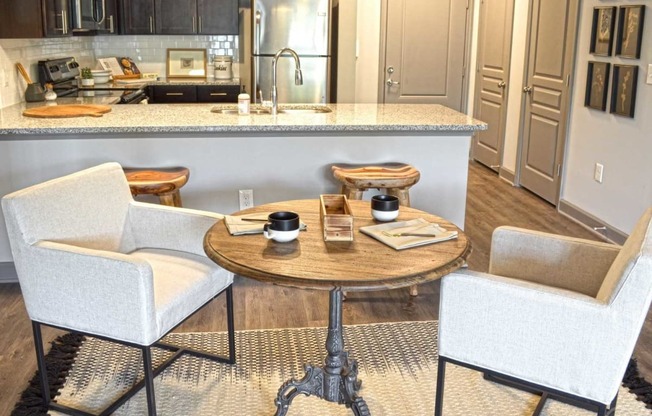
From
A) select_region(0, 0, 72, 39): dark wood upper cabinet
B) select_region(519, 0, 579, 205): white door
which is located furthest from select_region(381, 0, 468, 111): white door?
select_region(0, 0, 72, 39): dark wood upper cabinet

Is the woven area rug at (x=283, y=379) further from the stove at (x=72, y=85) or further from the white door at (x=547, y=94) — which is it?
the white door at (x=547, y=94)

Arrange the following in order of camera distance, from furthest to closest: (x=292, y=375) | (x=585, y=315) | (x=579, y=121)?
1. (x=579, y=121)
2. (x=292, y=375)
3. (x=585, y=315)

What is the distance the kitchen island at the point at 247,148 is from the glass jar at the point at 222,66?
2543 millimetres

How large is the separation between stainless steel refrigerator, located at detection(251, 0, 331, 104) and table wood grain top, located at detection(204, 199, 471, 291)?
391 centimetres

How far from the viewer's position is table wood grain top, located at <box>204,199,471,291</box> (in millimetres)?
1812

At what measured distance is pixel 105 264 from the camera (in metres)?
2.10

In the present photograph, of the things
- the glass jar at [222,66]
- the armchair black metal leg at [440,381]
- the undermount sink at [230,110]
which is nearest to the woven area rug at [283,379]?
the armchair black metal leg at [440,381]

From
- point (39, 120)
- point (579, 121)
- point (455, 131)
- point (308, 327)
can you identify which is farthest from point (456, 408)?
point (579, 121)

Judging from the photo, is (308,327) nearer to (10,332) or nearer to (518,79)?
(10,332)

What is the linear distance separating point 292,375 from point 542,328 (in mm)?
1074

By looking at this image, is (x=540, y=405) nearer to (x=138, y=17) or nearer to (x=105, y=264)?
(x=105, y=264)

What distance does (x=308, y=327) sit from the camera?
9.98ft

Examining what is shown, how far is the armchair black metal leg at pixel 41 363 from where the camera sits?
7.61ft

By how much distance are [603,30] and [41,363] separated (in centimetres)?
390
